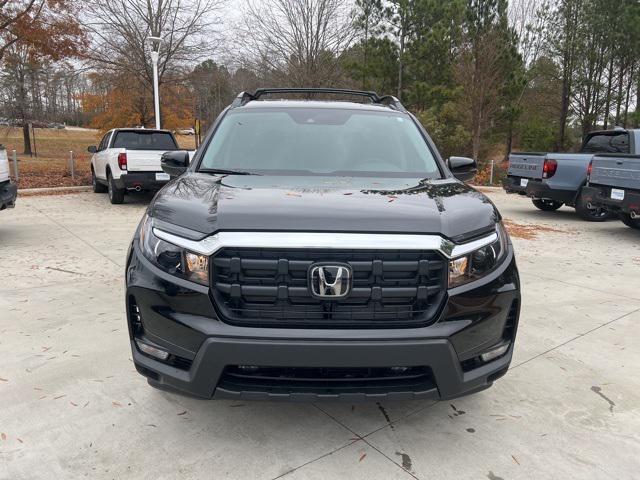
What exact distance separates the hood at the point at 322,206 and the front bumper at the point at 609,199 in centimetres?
582

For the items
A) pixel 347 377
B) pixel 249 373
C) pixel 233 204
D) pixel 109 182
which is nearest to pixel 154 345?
pixel 249 373

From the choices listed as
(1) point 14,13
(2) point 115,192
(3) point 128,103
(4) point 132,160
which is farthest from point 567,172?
(3) point 128,103

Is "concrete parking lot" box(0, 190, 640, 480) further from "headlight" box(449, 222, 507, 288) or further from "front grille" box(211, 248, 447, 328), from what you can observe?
"headlight" box(449, 222, 507, 288)

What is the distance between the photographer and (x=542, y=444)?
2.55 meters

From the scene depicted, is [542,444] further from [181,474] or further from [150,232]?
[150,232]

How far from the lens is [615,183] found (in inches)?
305

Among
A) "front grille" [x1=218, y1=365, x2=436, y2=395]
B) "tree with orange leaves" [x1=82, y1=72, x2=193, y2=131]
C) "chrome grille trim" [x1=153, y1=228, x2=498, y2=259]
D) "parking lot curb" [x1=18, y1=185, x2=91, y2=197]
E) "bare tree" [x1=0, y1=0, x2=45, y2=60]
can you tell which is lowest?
"parking lot curb" [x1=18, y1=185, x2=91, y2=197]

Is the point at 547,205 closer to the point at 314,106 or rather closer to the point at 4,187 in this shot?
the point at 314,106

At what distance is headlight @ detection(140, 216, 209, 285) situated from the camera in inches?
86.4

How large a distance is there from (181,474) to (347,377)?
88 cm

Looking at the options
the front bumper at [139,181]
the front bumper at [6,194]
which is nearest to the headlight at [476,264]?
the front bumper at [6,194]

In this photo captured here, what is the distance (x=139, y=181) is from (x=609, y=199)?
8691mm

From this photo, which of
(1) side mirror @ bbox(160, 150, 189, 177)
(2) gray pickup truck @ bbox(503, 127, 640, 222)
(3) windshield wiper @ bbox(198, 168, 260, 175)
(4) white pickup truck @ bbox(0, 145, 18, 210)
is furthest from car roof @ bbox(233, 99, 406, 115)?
(2) gray pickup truck @ bbox(503, 127, 640, 222)

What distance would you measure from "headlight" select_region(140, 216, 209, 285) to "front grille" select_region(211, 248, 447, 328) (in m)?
0.06
